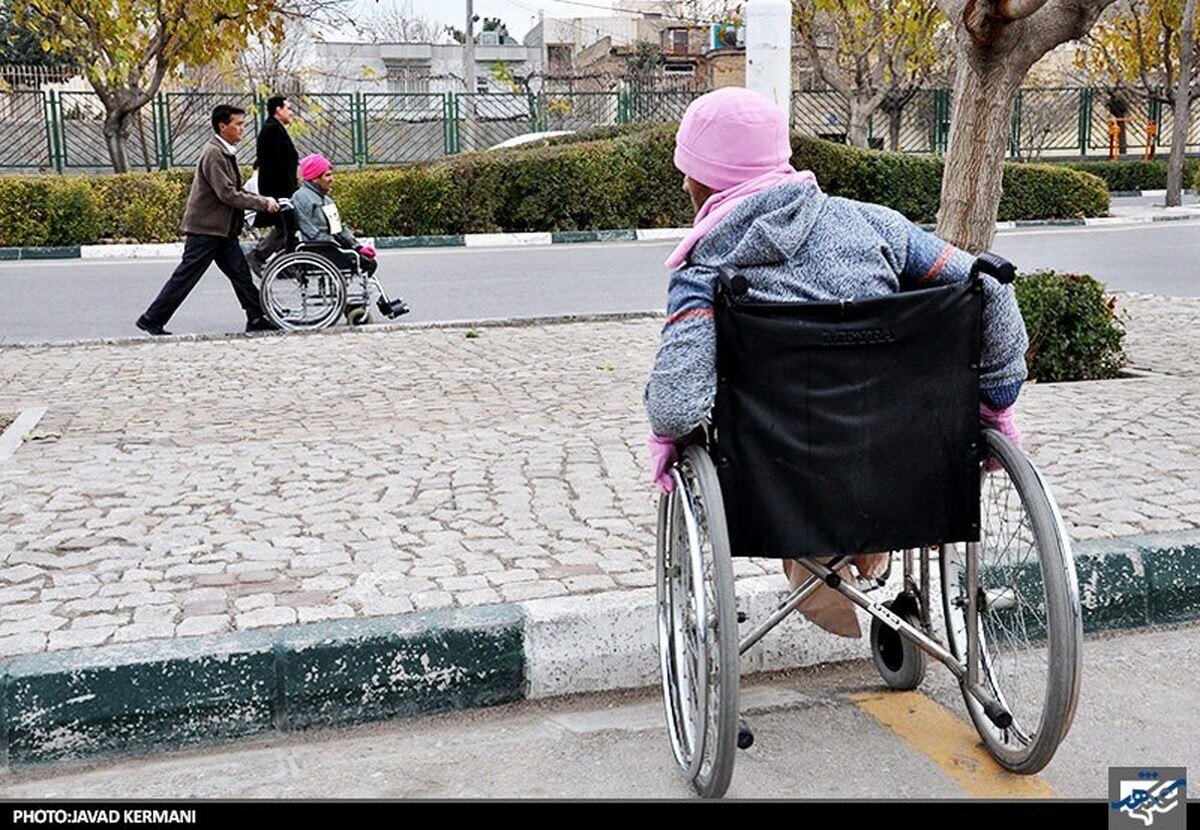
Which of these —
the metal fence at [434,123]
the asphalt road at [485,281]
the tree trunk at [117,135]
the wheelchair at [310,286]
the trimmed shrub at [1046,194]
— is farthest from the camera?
the metal fence at [434,123]

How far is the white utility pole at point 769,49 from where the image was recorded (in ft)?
27.3

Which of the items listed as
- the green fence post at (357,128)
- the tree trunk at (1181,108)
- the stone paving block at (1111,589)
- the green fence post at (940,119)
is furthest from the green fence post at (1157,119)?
the stone paving block at (1111,589)

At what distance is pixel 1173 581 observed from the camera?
4.28m

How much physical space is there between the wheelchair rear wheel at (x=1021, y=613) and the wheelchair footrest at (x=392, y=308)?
749 centimetres

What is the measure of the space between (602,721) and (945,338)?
4.62 ft

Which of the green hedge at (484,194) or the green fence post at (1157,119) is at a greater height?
the green fence post at (1157,119)

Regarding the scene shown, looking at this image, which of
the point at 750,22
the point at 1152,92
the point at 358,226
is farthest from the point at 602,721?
the point at 1152,92

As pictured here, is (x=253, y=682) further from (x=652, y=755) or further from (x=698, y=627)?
(x=698, y=627)

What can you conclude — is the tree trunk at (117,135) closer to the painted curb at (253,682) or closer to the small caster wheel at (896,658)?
the painted curb at (253,682)

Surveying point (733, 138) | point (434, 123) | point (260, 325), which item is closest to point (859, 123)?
point (434, 123)

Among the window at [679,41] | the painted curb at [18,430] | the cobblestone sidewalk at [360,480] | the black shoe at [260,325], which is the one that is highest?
the window at [679,41]

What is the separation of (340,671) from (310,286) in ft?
23.0
